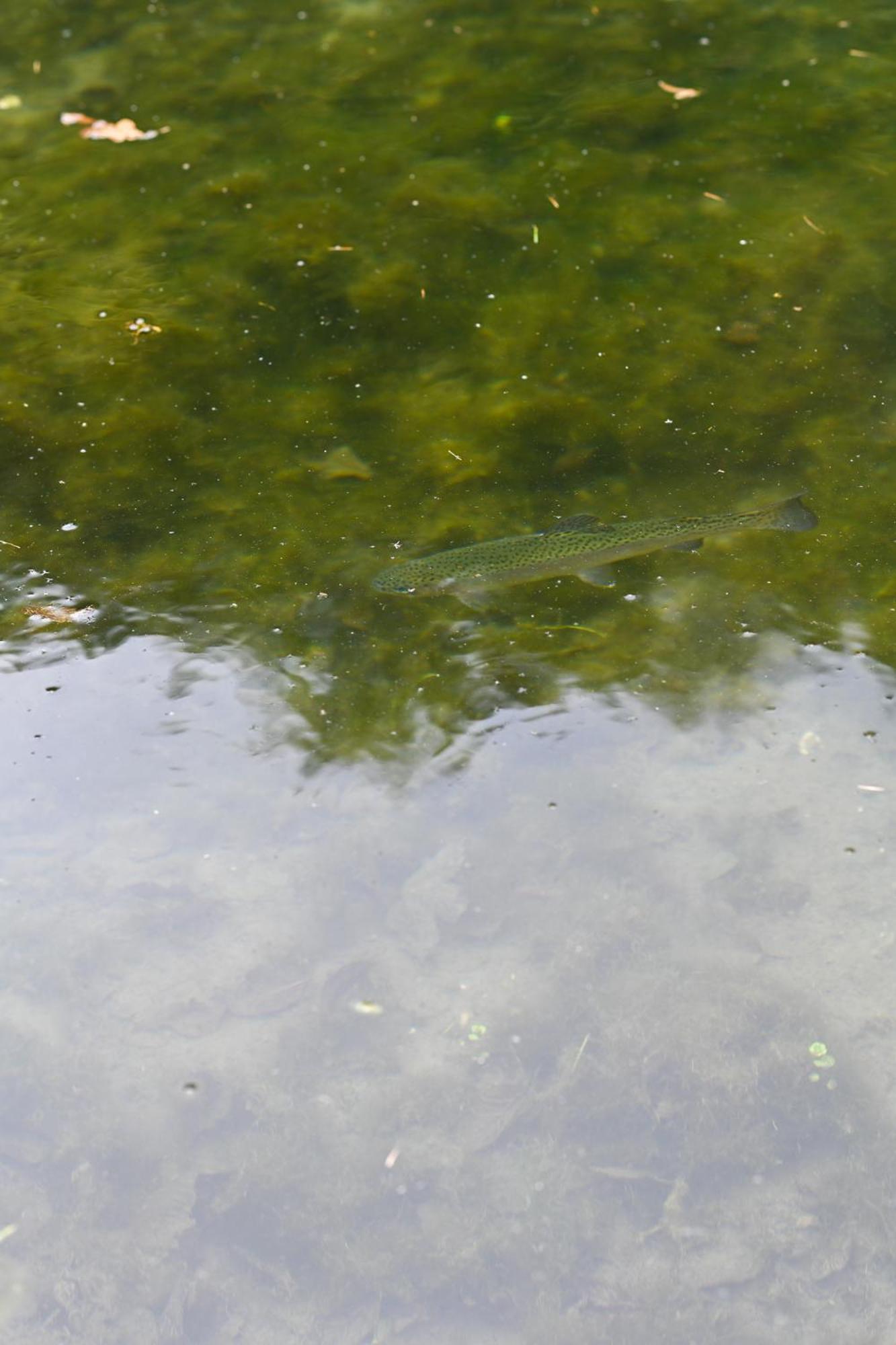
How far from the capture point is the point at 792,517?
481cm

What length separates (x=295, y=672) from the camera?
4.62m

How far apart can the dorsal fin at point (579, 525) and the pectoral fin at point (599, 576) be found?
0.51 ft

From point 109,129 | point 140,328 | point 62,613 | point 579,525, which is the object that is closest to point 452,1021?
point 579,525

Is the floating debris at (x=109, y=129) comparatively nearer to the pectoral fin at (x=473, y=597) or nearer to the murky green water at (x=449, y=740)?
the murky green water at (x=449, y=740)

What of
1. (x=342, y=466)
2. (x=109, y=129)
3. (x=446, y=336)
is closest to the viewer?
(x=342, y=466)

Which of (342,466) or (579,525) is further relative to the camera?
Result: (342,466)

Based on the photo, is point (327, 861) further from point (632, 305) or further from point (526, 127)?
point (526, 127)

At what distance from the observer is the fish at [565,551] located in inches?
187

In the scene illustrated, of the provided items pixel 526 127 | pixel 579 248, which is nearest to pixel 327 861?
pixel 579 248

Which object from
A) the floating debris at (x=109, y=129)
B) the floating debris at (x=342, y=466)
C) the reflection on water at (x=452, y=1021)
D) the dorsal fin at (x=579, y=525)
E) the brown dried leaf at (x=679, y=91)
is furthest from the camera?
the floating debris at (x=109, y=129)

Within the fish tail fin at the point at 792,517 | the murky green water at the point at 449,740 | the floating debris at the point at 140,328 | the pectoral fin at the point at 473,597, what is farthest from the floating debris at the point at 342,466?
the fish tail fin at the point at 792,517

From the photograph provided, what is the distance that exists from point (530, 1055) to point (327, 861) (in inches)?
35.3

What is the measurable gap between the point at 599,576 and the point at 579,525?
23 centimetres

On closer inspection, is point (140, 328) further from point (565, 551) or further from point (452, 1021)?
point (452, 1021)
